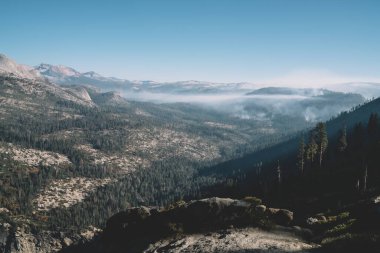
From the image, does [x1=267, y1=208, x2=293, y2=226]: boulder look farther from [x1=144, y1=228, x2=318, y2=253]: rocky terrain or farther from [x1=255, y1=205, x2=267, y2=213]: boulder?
[x1=144, y1=228, x2=318, y2=253]: rocky terrain

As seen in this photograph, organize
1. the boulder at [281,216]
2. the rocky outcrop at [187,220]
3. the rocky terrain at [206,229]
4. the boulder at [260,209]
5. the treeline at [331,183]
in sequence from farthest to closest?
the treeline at [331,183] < the boulder at [260,209] < the rocky outcrop at [187,220] < the boulder at [281,216] < the rocky terrain at [206,229]

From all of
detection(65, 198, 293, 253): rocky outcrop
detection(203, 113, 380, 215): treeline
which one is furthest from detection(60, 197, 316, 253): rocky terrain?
detection(203, 113, 380, 215): treeline

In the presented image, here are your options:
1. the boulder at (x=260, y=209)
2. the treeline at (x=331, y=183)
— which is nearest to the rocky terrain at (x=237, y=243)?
the boulder at (x=260, y=209)

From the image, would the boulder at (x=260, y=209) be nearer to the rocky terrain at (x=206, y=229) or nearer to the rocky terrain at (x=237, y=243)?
the rocky terrain at (x=206, y=229)

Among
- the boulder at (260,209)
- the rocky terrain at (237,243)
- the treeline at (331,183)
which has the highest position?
the boulder at (260,209)

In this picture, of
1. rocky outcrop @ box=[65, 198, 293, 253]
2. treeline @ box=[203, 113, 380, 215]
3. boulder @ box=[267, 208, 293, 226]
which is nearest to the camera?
boulder @ box=[267, 208, 293, 226]

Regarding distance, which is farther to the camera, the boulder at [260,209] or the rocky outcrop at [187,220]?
the boulder at [260,209]

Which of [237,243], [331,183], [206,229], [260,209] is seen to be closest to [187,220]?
[206,229]

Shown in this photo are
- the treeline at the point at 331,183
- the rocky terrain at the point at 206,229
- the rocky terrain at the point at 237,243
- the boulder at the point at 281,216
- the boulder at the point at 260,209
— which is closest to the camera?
the rocky terrain at the point at 237,243

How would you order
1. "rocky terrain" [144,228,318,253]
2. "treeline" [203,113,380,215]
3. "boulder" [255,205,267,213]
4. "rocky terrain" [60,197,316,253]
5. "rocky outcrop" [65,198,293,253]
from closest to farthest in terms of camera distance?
"rocky terrain" [144,228,318,253] → "rocky terrain" [60,197,316,253] → "rocky outcrop" [65,198,293,253] → "boulder" [255,205,267,213] → "treeline" [203,113,380,215]

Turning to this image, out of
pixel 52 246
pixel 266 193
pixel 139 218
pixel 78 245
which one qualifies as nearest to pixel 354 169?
pixel 266 193

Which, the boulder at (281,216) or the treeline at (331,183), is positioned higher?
the boulder at (281,216)
